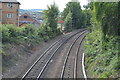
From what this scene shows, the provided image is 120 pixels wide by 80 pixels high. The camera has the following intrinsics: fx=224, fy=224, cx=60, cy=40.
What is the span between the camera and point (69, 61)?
1911cm

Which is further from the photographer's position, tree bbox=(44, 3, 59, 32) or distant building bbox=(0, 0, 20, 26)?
distant building bbox=(0, 0, 20, 26)

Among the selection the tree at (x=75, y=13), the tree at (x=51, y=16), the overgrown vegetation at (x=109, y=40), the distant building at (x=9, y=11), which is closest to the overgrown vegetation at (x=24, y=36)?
the tree at (x=51, y=16)

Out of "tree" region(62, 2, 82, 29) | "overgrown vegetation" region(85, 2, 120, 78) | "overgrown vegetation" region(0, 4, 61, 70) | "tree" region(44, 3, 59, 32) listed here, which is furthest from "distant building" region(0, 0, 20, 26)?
"overgrown vegetation" region(85, 2, 120, 78)

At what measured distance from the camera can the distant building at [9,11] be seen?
148 ft

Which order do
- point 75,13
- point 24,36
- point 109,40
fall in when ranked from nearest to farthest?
point 109,40
point 24,36
point 75,13

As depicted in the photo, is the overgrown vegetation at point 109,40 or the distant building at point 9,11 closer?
the overgrown vegetation at point 109,40

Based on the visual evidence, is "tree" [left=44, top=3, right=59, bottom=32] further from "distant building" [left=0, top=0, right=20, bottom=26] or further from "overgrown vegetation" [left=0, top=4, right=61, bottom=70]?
"distant building" [left=0, top=0, right=20, bottom=26]

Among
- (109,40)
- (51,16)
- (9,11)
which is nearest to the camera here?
(109,40)

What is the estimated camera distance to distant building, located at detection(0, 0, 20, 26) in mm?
44966

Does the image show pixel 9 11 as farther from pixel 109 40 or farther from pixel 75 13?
pixel 109 40

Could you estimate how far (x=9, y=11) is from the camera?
45.9m

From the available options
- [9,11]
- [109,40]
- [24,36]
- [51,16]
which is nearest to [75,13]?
[9,11]

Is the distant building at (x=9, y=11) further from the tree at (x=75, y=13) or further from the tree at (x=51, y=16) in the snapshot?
the tree at (x=75, y=13)

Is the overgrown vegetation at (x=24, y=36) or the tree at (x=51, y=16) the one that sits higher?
the tree at (x=51, y=16)
